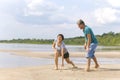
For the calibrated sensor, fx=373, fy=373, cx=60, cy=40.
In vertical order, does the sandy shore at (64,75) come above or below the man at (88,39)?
below

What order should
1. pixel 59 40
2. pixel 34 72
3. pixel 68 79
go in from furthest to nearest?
pixel 59 40
pixel 34 72
pixel 68 79

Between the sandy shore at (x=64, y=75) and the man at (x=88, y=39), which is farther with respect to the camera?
the man at (x=88, y=39)

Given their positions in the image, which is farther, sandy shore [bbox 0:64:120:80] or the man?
the man

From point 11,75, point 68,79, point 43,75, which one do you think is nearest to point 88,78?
point 68,79

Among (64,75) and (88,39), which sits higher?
(88,39)

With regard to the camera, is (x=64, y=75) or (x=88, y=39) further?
(x=88, y=39)

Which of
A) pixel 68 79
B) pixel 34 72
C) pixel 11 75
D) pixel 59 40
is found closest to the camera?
pixel 68 79

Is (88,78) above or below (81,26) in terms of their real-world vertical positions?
below

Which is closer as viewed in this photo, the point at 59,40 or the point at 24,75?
the point at 24,75

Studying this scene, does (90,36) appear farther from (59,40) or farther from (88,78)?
(88,78)

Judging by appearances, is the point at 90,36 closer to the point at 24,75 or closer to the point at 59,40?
the point at 59,40

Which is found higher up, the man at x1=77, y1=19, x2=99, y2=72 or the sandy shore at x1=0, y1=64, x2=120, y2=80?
the man at x1=77, y1=19, x2=99, y2=72

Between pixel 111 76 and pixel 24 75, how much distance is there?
3094 millimetres

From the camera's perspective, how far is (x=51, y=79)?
12.5 meters
